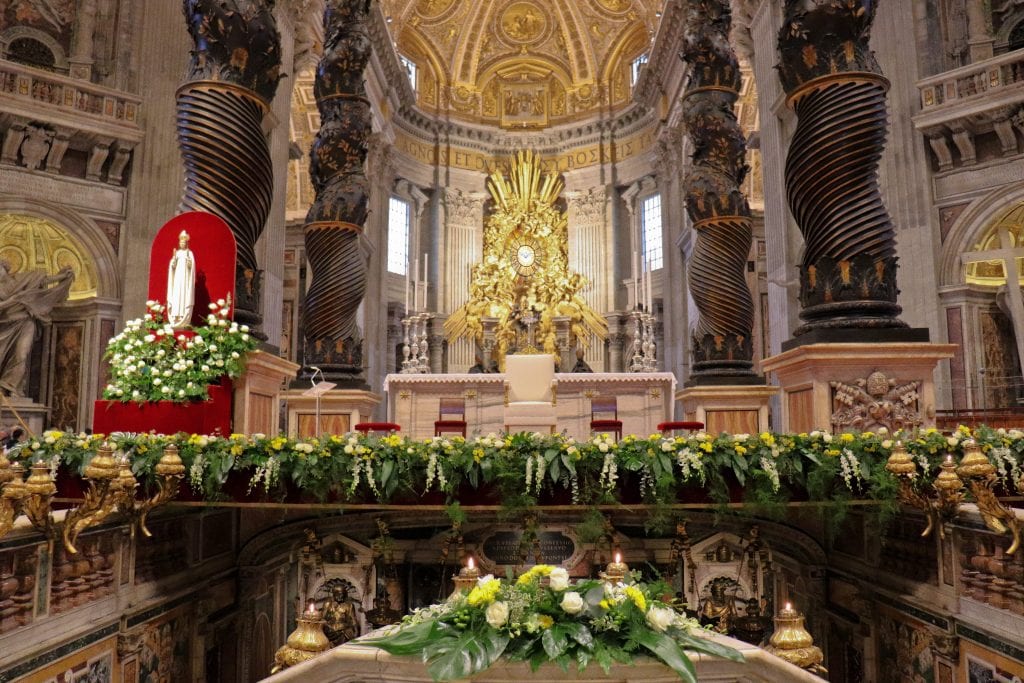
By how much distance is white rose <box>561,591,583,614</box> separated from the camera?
2297mm

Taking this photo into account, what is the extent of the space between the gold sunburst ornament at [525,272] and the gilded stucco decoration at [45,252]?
7.87 meters

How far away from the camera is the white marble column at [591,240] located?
23.8m

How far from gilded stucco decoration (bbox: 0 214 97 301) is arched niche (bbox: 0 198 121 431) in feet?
0.04

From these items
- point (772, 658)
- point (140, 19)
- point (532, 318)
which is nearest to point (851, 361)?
point (772, 658)

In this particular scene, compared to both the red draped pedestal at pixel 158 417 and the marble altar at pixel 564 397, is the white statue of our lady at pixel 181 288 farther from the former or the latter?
the marble altar at pixel 564 397

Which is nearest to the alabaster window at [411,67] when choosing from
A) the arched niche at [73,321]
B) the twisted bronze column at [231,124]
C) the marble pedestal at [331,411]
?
the arched niche at [73,321]

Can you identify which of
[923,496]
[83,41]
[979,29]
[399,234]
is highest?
[83,41]

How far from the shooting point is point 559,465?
13.0 feet

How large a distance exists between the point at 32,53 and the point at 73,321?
4.43 metres

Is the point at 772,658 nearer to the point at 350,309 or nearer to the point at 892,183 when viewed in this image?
the point at 350,309

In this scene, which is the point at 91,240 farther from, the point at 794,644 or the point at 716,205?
the point at 794,644

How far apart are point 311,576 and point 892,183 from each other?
10.4m

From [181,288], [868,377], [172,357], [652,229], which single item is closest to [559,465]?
[868,377]

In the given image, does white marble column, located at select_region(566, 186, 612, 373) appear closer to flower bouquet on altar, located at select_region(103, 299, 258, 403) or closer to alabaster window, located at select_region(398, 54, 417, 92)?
alabaster window, located at select_region(398, 54, 417, 92)
